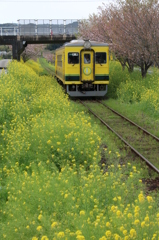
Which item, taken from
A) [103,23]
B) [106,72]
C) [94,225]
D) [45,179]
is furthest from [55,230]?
[103,23]

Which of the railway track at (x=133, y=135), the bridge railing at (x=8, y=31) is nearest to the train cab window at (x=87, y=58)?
the railway track at (x=133, y=135)

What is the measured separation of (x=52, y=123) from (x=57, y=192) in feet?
12.9

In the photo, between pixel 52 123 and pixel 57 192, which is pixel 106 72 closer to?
pixel 52 123

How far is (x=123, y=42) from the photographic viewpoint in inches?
815

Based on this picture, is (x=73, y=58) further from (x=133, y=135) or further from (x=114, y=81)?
(x=133, y=135)

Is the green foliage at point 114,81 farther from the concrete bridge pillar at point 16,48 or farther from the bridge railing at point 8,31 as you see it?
the bridge railing at point 8,31

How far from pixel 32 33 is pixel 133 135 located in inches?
1112

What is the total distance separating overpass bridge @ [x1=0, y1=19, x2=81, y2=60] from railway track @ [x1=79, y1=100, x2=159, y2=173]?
71.6ft

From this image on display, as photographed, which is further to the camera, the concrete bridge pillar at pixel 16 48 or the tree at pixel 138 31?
the concrete bridge pillar at pixel 16 48

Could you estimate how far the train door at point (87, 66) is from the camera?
65.5 ft

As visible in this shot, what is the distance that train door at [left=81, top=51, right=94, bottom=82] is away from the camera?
65.5 ft

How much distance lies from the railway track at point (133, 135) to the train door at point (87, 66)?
3.78 metres

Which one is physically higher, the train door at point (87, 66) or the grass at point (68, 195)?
the train door at point (87, 66)

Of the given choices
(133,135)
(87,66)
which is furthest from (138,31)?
(133,135)
